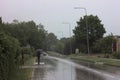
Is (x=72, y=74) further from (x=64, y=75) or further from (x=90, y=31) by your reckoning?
(x=90, y=31)

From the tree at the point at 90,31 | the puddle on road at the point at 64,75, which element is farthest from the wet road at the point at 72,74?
the tree at the point at 90,31

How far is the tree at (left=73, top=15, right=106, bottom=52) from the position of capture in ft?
304

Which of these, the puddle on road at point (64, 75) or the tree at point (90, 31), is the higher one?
the tree at point (90, 31)

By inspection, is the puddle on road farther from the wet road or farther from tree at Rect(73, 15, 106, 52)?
tree at Rect(73, 15, 106, 52)

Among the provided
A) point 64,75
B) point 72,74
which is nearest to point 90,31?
point 72,74

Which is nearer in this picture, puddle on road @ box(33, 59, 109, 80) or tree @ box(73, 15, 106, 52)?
puddle on road @ box(33, 59, 109, 80)

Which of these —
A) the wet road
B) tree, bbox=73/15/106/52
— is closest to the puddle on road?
the wet road

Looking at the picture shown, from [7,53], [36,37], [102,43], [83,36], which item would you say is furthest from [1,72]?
[36,37]

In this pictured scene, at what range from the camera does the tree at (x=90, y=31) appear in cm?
9269

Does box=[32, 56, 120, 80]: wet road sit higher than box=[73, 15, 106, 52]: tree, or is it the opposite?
box=[73, 15, 106, 52]: tree

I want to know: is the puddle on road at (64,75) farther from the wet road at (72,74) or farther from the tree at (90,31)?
the tree at (90,31)

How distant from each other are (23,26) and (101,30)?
21493 millimetres

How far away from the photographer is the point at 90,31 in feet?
311

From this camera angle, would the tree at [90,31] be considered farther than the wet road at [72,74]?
Yes
